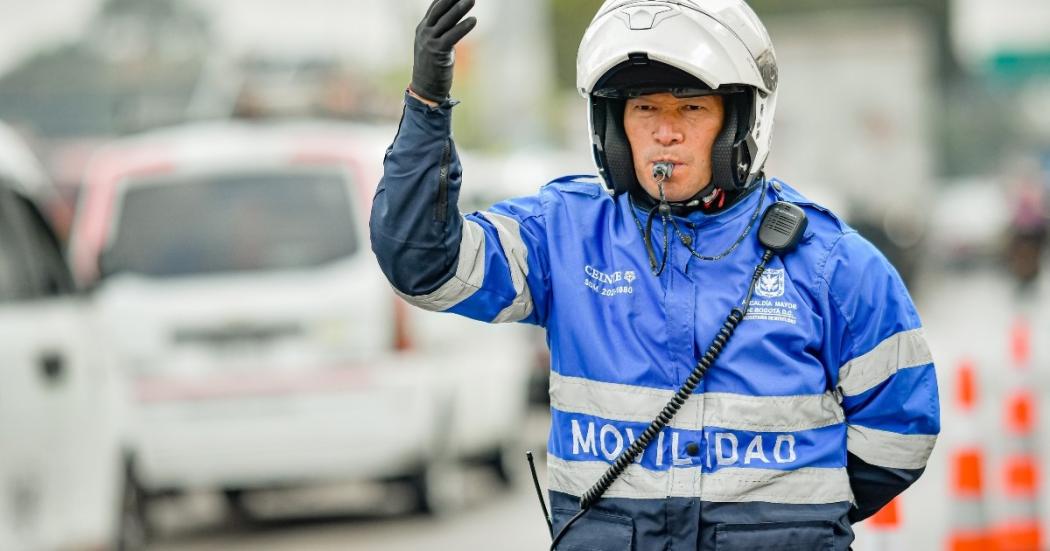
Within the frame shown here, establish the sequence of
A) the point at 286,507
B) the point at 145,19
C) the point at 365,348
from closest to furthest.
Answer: the point at 365,348 < the point at 286,507 < the point at 145,19

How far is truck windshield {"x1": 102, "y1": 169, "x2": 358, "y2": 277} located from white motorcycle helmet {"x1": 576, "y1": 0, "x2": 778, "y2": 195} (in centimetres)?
626

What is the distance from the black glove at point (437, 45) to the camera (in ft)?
12.1

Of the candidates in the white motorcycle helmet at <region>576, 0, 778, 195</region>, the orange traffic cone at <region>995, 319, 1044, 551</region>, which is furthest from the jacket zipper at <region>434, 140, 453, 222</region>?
the orange traffic cone at <region>995, 319, 1044, 551</region>

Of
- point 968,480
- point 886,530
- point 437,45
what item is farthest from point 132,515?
point 437,45

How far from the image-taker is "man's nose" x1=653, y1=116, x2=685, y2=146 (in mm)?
3906

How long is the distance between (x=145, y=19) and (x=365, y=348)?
274 ft

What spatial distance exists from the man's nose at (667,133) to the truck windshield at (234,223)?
630cm

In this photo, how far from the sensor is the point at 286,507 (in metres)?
11.7

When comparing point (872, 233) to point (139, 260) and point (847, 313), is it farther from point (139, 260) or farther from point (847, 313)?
point (847, 313)

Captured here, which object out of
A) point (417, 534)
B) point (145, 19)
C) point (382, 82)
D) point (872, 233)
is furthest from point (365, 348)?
point (145, 19)

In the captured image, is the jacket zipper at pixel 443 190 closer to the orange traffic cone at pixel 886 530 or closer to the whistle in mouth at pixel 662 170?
the whistle in mouth at pixel 662 170

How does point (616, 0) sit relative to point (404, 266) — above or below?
above

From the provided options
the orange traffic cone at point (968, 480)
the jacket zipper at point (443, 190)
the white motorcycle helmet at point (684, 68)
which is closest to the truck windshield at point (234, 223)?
the orange traffic cone at point (968, 480)

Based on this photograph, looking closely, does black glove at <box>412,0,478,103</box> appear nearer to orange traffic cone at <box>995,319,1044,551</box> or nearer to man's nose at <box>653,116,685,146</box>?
man's nose at <box>653,116,685,146</box>
